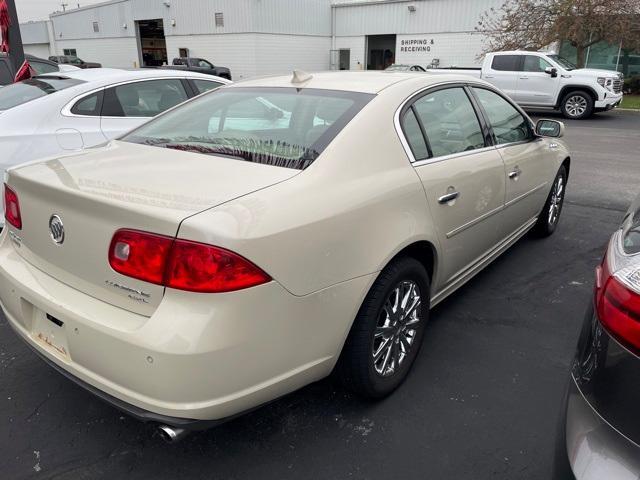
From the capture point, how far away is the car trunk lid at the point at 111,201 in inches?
72.8

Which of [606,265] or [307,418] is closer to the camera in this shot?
[606,265]

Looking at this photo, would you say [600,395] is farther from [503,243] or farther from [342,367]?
[503,243]

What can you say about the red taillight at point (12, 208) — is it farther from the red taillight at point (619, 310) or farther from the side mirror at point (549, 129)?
the side mirror at point (549, 129)

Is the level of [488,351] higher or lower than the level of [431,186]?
lower

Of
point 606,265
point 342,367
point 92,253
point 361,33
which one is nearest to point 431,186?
point 342,367

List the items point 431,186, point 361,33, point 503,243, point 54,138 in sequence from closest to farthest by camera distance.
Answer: point 431,186 < point 503,243 < point 54,138 < point 361,33

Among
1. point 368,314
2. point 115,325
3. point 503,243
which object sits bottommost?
point 503,243

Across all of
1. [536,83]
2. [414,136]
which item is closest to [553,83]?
[536,83]

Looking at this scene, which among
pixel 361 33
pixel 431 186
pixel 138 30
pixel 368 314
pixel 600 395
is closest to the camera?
pixel 600 395

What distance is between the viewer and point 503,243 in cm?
386

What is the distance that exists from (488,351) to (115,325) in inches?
85.3

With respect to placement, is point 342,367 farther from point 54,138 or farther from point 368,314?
point 54,138

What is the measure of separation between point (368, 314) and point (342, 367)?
0.30 meters

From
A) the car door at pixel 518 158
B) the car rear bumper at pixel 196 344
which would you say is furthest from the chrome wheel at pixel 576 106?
the car rear bumper at pixel 196 344
